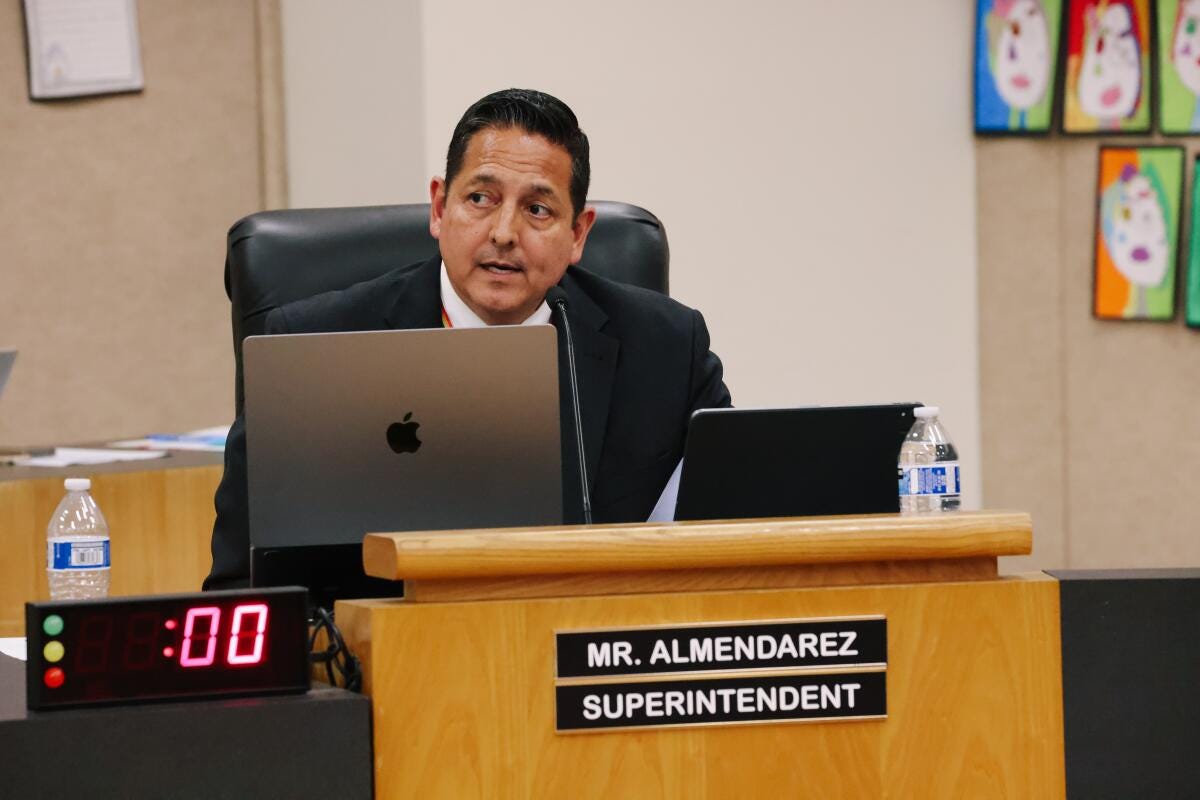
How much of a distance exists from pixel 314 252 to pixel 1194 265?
8.42 ft

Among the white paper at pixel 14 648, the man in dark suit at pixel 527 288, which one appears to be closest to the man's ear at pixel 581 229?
the man in dark suit at pixel 527 288

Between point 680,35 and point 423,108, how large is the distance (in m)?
0.65

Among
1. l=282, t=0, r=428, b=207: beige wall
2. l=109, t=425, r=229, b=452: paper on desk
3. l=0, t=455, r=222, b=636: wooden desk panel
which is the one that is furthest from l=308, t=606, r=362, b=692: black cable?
l=282, t=0, r=428, b=207: beige wall

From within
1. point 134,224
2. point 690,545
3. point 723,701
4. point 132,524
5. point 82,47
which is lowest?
point 132,524

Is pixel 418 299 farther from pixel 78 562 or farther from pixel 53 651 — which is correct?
pixel 53 651

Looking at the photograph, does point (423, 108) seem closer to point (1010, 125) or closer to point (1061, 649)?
point (1010, 125)

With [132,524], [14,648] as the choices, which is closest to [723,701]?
[14,648]

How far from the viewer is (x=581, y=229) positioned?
2.44 m

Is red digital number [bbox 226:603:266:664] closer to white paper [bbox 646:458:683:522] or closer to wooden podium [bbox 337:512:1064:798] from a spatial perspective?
wooden podium [bbox 337:512:1064:798]

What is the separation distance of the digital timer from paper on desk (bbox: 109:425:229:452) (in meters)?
2.37

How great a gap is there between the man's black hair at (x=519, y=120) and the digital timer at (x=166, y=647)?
112 centimetres

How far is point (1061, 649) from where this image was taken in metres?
1.42

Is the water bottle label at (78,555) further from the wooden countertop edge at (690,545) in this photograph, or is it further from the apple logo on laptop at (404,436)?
the wooden countertop edge at (690,545)

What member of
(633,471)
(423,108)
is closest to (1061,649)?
(633,471)
